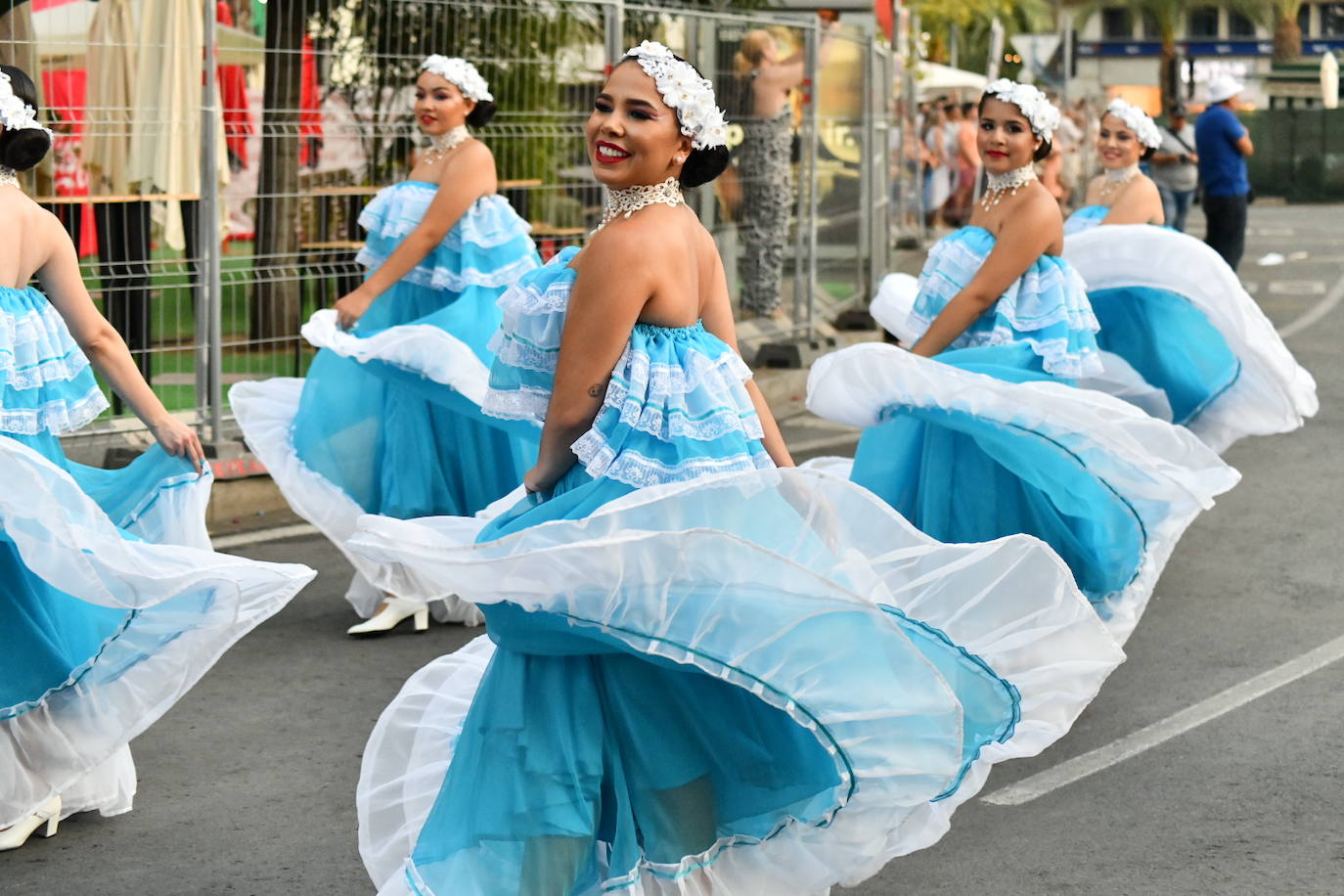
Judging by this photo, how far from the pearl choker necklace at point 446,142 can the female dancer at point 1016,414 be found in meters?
1.77

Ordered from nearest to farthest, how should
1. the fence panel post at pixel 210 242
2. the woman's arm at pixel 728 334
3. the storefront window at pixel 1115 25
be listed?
the woman's arm at pixel 728 334 < the fence panel post at pixel 210 242 < the storefront window at pixel 1115 25

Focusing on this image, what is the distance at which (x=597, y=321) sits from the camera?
11.9ft

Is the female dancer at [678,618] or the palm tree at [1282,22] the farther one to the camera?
the palm tree at [1282,22]

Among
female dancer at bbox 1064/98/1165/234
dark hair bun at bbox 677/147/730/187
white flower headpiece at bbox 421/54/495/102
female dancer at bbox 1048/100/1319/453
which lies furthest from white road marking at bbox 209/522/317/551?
dark hair bun at bbox 677/147/730/187

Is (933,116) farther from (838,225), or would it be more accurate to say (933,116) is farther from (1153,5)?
(1153,5)

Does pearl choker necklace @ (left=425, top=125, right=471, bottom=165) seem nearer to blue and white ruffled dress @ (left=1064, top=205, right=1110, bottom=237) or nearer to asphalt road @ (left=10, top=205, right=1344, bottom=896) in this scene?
asphalt road @ (left=10, top=205, right=1344, bottom=896)

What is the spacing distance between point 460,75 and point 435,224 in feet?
1.80

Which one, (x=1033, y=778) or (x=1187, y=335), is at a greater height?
(x=1187, y=335)

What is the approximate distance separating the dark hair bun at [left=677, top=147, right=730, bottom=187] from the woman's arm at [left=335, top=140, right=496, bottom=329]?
3164 mm

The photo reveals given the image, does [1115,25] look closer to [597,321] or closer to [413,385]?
[413,385]

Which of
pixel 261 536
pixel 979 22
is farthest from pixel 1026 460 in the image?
pixel 979 22

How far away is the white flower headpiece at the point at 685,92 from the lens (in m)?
3.73

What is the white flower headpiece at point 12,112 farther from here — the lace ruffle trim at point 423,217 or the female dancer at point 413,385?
the lace ruffle trim at point 423,217

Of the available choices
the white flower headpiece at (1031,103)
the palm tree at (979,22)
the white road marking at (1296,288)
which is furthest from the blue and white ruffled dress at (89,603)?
the palm tree at (979,22)
